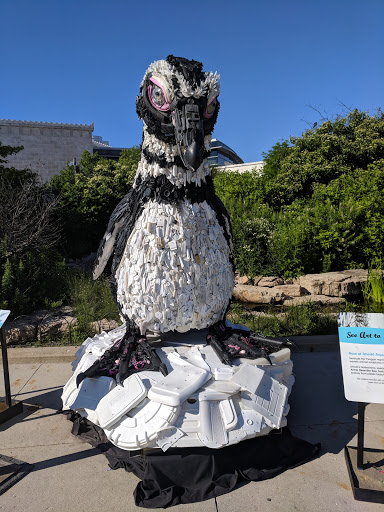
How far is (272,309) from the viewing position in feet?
22.8

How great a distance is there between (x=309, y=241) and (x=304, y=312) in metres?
3.14

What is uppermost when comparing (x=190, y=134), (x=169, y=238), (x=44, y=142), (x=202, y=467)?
(x=44, y=142)

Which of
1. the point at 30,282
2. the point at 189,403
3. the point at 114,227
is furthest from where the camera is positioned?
the point at 30,282

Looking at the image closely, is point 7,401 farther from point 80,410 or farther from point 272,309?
point 272,309

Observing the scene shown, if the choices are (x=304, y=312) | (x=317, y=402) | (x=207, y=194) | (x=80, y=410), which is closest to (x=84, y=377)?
(x=80, y=410)

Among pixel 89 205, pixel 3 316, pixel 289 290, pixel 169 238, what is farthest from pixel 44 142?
pixel 169 238

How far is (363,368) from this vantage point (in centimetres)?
231

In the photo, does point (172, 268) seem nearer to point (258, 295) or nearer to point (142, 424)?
point (142, 424)

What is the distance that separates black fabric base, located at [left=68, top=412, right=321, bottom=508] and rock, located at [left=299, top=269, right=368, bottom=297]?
5.35 m

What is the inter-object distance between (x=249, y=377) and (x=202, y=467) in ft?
2.03

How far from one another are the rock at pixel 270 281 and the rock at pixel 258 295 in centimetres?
60

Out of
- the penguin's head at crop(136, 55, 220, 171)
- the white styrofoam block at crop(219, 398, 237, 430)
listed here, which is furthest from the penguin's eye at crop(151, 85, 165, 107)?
the white styrofoam block at crop(219, 398, 237, 430)

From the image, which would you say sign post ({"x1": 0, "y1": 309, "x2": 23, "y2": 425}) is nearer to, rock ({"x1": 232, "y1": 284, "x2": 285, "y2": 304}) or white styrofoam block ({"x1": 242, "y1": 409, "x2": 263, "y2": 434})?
white styrofoam block ({"x1": 242, "y1": 409, "x2": 263, "y2": 434})

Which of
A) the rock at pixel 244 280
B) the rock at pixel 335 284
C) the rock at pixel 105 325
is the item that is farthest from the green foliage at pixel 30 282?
the rock at pixel 335 284
